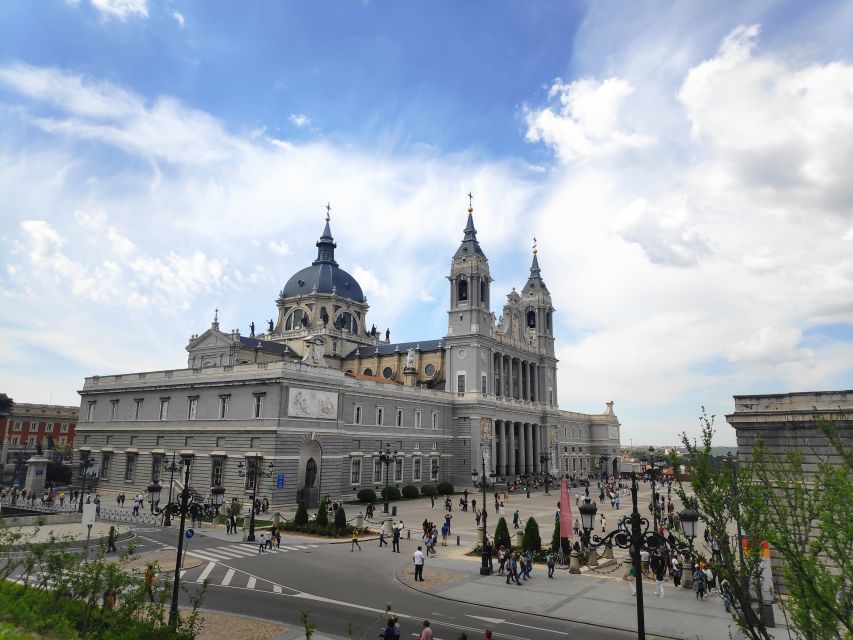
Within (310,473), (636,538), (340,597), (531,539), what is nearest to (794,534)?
(636,538)

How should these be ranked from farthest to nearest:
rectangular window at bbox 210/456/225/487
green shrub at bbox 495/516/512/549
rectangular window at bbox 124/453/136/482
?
rectangular window at bbox 124/453/136/482 < rectangular window at bbox 210/456/225/487 < green shrub at bbox 495/516/512/549

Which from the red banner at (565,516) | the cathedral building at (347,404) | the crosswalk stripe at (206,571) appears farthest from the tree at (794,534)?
the cathedral building at (347,404)

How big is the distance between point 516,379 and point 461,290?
17.5 metres

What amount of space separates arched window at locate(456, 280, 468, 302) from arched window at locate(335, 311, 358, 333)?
2114 cm

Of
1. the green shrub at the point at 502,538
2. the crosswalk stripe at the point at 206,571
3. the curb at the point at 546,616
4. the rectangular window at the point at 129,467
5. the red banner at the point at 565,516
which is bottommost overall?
the curb at the point at 546,616

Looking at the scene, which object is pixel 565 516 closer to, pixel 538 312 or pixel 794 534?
pixel 794 534

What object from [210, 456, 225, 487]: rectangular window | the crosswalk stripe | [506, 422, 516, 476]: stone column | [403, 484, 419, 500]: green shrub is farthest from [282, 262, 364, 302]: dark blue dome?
the crosswalk stripe

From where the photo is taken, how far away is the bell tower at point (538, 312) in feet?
311

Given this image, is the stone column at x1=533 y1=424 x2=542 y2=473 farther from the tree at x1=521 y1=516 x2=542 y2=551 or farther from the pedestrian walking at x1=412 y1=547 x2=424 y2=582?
the pedestrian walking at x1=412 y1=547 x2=424 y2=582

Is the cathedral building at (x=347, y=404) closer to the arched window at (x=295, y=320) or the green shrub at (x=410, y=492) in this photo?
the arched window at (x=295, y=320)

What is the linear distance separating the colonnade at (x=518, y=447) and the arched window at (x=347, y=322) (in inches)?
1110

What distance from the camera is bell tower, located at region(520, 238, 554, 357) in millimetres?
94750

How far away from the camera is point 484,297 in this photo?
77.9 metres

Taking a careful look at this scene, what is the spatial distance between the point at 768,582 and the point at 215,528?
3164 centimetres
